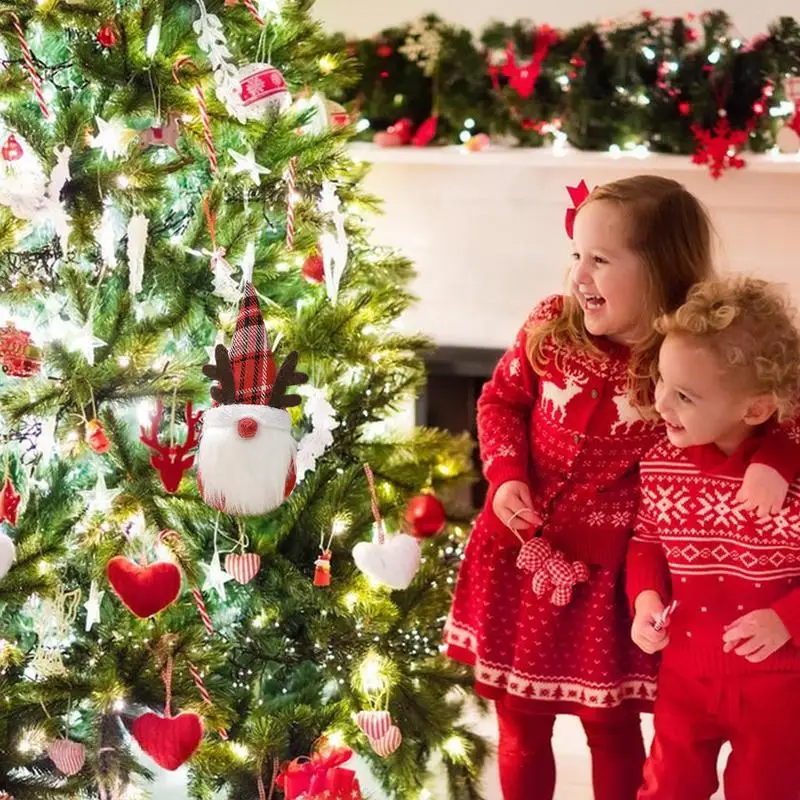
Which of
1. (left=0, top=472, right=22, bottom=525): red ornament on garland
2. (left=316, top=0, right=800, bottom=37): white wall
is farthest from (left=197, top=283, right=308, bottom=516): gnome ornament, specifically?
(left=316, top=0, right=800, bottom=37): white wall

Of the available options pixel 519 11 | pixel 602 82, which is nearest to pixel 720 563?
pixel 602 82

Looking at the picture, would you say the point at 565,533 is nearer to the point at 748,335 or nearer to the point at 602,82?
the point at 748,335

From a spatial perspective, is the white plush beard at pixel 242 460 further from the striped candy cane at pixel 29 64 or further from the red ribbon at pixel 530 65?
the red ribbon at pixel 530 65

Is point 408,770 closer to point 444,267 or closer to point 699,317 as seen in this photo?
point 699,317

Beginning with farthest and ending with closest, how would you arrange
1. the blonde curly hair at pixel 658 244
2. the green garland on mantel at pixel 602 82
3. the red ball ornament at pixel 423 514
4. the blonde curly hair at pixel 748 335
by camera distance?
the green garland on mantel at pixel 602 82
the red ball ornament at pixel 423 514
the blonde curly hair at pixel 658 244
the blonde curly hair at pixel 748 335

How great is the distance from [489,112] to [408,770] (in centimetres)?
161

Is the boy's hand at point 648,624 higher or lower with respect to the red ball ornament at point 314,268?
lower

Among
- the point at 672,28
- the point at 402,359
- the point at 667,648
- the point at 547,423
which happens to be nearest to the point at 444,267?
the point at 672,28

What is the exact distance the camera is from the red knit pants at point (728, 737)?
159 centimetres

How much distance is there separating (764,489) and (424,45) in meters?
1.73

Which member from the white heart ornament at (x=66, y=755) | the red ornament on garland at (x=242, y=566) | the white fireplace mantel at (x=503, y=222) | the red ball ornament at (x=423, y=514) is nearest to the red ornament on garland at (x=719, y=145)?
the white fireplace mantel at (x=503, y=222)

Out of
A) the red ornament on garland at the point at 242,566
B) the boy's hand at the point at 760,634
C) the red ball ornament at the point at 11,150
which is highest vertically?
the red ball ornament at the point at 11,150

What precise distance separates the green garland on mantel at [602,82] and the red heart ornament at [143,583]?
1.26 meters

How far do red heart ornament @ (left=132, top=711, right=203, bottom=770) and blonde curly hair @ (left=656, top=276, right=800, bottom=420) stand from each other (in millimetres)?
958
